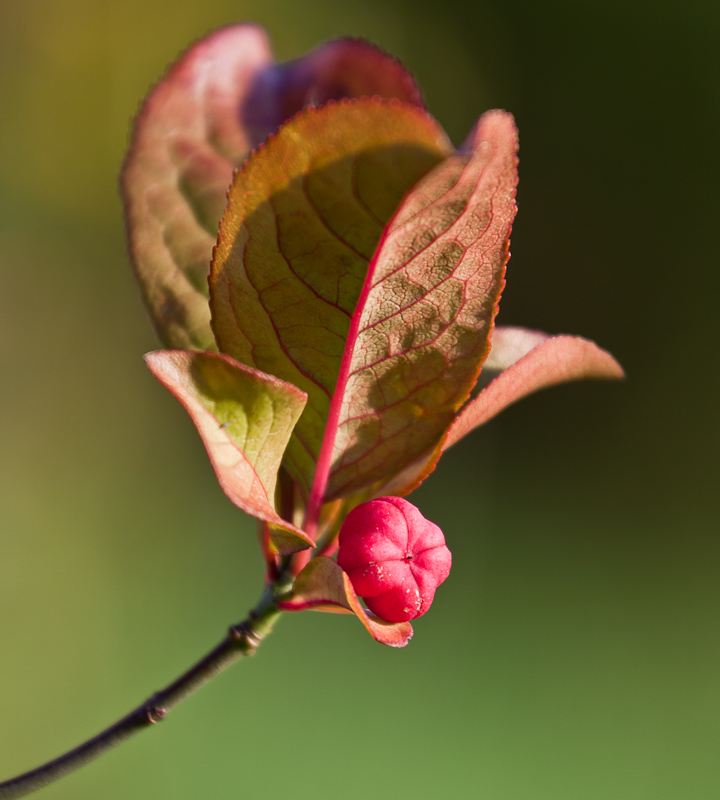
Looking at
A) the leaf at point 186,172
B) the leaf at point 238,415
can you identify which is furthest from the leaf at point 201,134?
the leaf at point 238,415

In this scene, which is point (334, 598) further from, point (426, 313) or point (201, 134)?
point (201, 134)

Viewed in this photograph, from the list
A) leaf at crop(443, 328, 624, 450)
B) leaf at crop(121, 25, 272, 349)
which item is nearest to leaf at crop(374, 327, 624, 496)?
leaf at crop(443, 328, 624, 450)

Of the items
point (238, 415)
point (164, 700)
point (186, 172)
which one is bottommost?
point (164, 700)

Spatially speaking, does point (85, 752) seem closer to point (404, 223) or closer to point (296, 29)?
point (404, 223)

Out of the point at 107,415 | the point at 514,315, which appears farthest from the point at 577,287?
the point at 107,415

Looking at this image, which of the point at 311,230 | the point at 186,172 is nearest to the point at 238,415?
the point at 311,230

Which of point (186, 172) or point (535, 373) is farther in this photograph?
point (186, 172)
